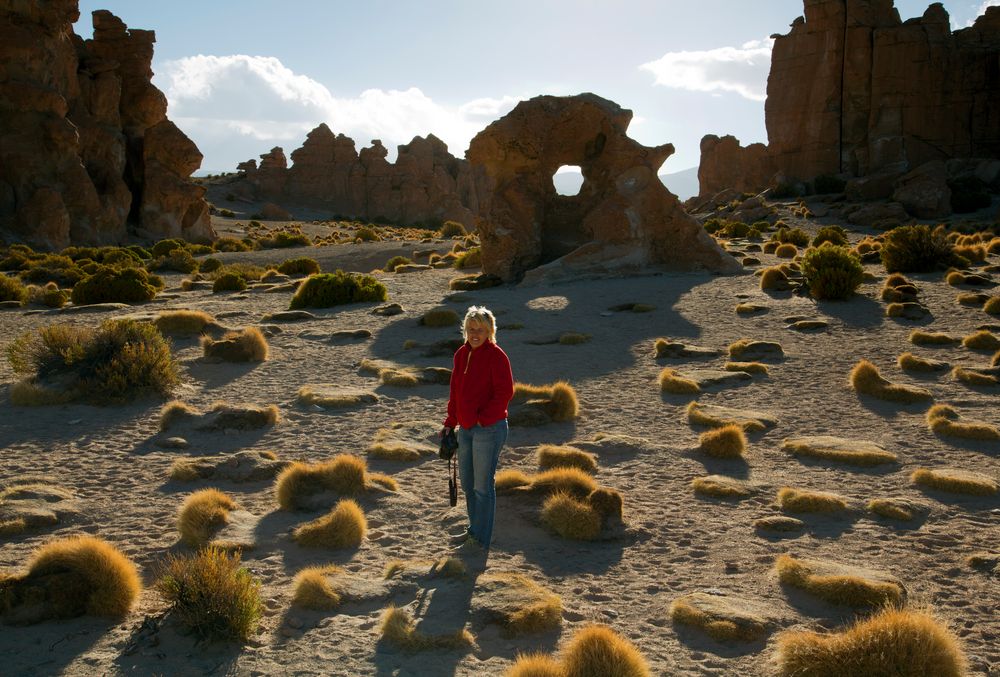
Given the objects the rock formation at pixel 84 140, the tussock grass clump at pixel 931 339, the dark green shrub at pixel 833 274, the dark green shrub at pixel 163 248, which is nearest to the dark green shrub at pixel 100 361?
the tussock grass clump at pixel 931 339

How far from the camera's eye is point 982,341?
14.8 meters

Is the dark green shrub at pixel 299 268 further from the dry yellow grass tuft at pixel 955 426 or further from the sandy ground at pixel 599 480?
the dry yellow grass tuft at pixel 955 426

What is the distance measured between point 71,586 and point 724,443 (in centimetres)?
718

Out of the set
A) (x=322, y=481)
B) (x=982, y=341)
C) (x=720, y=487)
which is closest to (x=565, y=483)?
(x=720, y=487)

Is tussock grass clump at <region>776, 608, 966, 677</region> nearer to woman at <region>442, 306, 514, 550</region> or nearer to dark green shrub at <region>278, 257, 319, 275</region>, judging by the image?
woman at <region>442, 306, 514, 550</region>

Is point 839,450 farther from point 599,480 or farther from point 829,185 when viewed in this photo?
point 829,185

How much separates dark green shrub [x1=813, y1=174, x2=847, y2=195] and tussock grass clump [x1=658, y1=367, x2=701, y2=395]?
147 feet

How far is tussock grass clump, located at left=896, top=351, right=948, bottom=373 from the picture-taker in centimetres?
1362

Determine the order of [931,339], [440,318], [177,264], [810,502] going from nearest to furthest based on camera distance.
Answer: [810,502] → [931,339] → [440,318] → [177,264]

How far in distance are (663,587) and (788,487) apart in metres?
2.86

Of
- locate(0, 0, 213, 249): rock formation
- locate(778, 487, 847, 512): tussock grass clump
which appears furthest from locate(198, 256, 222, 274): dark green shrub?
locate(778, 487, 847, 512): tussock grass clump

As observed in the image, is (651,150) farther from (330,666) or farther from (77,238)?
(77,238)

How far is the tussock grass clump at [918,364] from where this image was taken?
13.6m

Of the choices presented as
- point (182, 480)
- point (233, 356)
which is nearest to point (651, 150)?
point (233, 356)
